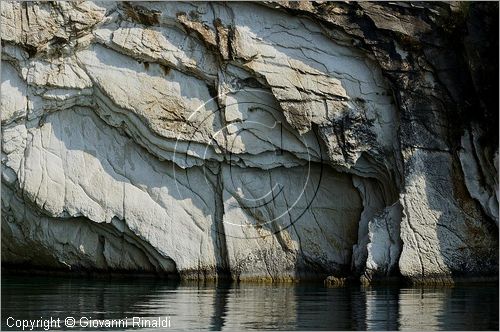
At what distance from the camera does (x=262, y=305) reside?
1566cm

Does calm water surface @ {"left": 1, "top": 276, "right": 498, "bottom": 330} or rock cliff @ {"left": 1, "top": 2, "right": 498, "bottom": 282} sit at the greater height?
rock cliff @ {"left": 1, "top": 2, "right": 498, "bottom": 282}

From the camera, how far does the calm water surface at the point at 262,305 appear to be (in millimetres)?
13398

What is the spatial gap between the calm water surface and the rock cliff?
1.29m

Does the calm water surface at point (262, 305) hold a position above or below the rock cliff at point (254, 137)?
below

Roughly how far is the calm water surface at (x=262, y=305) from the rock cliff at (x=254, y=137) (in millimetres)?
1289

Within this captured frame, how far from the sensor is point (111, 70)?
2050 centimetres

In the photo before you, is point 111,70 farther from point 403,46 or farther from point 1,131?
point 403,46

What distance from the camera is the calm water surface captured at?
13.4m

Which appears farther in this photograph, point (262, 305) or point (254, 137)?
point (254, 137)

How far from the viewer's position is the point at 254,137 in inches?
812

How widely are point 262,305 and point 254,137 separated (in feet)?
18.4

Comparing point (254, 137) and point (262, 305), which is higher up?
point (254, 137)

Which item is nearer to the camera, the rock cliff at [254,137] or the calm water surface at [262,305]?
the calm water surface at [262,305]

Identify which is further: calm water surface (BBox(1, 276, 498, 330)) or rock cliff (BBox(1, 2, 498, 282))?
rock cliff (BBox(1, 2, 498, 282))
